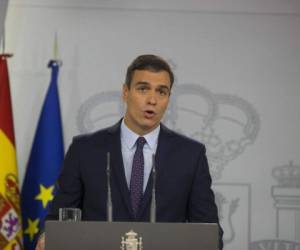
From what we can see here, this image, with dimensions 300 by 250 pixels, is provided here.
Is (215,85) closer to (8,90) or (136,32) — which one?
(136,32)

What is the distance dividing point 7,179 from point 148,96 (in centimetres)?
185

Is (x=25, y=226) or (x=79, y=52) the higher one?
(x=79, y=52)

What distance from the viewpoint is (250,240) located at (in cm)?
462

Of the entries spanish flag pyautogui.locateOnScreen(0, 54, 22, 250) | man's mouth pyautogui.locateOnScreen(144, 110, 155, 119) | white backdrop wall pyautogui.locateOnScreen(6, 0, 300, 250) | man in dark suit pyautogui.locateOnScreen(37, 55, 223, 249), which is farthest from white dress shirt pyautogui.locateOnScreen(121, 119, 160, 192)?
white backdrop wall pyautogui.locateOnScreen(6, 0, 300, 250)

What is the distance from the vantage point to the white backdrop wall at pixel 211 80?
15.2ft

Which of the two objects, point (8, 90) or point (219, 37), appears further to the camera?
point (219, 37)

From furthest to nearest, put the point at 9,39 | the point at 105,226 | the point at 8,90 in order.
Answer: the point at 9,39, the point at 8,90, the point at 105,226

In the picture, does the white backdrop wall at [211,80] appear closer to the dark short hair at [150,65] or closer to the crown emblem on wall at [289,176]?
the crown emblem on wall at [289,176]

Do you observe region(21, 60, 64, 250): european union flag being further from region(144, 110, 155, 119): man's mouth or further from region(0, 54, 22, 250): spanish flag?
region(144, 110, 155, 119): man's mouth

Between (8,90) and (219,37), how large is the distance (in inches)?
57.5

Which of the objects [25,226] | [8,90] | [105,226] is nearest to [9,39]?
[8,90]

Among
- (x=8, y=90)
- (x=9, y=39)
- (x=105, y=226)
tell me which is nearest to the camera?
(x=105, y=226)

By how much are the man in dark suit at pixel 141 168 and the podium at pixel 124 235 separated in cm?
58

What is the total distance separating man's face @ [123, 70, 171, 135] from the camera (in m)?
2.76
